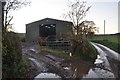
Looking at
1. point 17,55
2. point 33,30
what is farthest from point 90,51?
point 33,30

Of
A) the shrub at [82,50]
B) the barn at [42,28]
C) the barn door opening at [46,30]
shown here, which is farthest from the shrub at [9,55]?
the barn door opening at [46,30]

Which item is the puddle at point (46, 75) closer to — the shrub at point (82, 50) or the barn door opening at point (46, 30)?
the shrub at point (82, 50)

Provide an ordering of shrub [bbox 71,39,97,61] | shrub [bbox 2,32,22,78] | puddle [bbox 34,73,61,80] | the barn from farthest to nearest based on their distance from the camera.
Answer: the barn → shrub [bbox 71,39,97,61] → puddle [bbox 34,73,61,80] → shrub [bbox 2,32,22,78]

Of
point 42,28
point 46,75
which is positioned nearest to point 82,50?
point 46,75

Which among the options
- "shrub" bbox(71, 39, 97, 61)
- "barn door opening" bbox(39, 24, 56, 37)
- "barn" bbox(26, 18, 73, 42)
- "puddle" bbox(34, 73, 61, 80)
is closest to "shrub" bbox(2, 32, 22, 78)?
"puddle" bbox(34, 73, 61, 80)

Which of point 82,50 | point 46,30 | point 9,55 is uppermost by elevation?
point 46,30

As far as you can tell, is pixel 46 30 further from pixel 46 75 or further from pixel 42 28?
pixel 46 75

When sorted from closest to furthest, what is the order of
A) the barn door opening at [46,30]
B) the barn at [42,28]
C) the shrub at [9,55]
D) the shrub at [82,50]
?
the shrub at [9,55], the shrub at [82,50], the barn at [42,28], the barn door opening at [46,30]

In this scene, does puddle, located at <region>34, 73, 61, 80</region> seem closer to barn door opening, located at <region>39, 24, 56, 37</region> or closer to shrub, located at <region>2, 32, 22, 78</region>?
shrub, located at <region>2, 32, 22, 78</region>

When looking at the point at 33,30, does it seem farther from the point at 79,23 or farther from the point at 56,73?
the point at 56,73

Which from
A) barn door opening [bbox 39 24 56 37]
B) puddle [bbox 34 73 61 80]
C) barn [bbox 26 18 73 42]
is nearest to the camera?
puddle [bbox 34 73 61 80]

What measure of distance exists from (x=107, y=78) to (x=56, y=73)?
2765 millimetres

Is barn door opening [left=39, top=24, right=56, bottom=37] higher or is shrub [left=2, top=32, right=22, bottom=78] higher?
barn door opening [left=39, top=24, right=56, bottom=37]

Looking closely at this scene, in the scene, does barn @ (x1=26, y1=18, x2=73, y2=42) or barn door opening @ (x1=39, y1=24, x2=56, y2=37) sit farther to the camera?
barn door opening @ (x1=39, y1=24, x2=56, y2=37)
